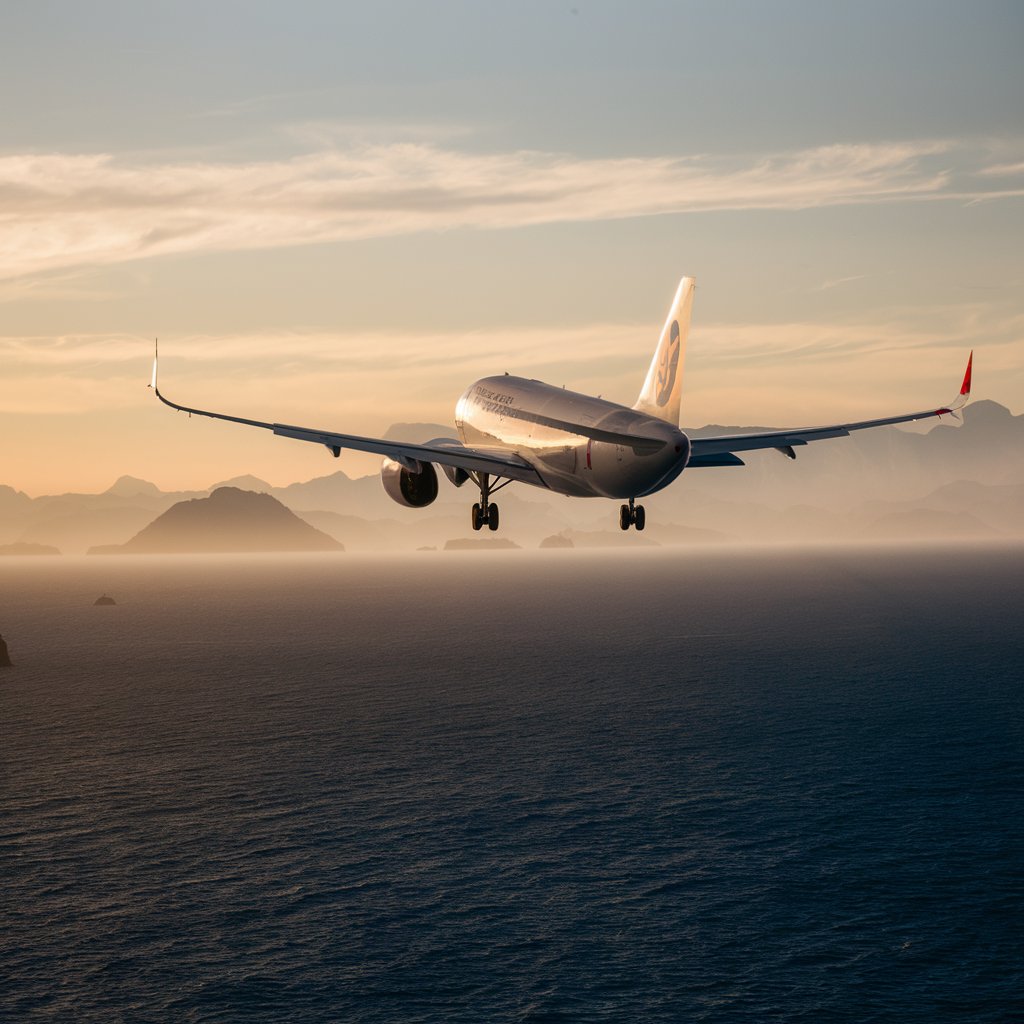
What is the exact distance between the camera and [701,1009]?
120 meters

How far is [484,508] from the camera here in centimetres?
6162

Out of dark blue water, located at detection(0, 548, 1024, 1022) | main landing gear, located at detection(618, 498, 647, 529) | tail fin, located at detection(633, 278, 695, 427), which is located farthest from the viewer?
dark blue water, located at detection(0, 548, 1024, 1022)

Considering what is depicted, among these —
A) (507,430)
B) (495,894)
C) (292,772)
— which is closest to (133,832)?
(292,772)

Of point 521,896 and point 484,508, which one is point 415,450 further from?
point 521,896

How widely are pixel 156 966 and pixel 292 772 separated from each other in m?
65.4

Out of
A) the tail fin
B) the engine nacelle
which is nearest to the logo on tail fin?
the tail fin

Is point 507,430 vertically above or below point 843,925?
above

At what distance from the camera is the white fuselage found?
57.6 meters

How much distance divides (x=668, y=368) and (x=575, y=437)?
372 inches

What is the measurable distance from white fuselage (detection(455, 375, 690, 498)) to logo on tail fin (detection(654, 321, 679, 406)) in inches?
194

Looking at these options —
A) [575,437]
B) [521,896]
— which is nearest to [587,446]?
[575,437]

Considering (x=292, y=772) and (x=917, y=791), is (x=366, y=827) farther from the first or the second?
(x=917, y=791)

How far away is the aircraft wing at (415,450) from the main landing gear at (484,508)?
1.38 meters

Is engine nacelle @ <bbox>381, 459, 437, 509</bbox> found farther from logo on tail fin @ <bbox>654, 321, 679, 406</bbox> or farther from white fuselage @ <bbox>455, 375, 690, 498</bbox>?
logo on tail fin @ <bbox>654, 321, 679, 406</bbox>
